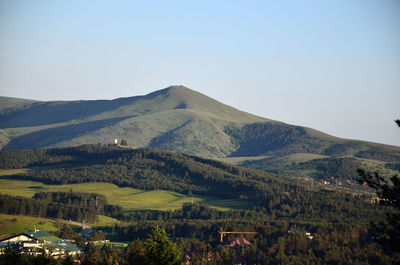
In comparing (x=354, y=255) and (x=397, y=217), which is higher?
(x=397, y=217)

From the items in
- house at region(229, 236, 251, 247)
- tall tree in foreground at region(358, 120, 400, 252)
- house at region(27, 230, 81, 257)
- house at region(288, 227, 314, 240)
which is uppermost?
tall tree in foreground at region(358, 120, 400, 252)

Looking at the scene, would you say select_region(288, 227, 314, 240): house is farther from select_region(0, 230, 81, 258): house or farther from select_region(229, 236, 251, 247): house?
select_region(0, 230, 81, 258): house

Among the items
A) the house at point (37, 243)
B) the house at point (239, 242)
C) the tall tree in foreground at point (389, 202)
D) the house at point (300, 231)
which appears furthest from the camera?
the house at point (300, 231)

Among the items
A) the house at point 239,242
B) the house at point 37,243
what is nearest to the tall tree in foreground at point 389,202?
the house at point 37,243

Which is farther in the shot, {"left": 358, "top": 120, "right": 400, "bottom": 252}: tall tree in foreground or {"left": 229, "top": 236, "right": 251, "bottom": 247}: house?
{"left": 229, "top": 236, "right": 251, "bottom": 247}: house

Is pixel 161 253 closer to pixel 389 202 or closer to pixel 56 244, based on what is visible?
pixel 389 202

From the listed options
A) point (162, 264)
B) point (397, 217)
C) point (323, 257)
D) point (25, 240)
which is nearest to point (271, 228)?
point (323, 257)

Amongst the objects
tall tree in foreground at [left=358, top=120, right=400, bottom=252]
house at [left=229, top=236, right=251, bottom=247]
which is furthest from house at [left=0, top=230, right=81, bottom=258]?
tall tree in foreground at [left=358, top=120, right=400, bottom=252]

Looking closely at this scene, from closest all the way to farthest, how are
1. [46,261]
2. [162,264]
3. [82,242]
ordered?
[162,264] < [46,261] < [82,242]

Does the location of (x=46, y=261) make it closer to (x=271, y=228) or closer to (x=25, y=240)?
(x=25, y=240)

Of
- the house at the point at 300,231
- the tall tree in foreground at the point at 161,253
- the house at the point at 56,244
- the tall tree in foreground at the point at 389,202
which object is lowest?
the house at the point at 56,244

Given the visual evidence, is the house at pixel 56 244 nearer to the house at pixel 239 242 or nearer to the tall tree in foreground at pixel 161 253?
the house at pixel 239 242

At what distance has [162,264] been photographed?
2857 inches

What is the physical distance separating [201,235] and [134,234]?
71.5 ft
